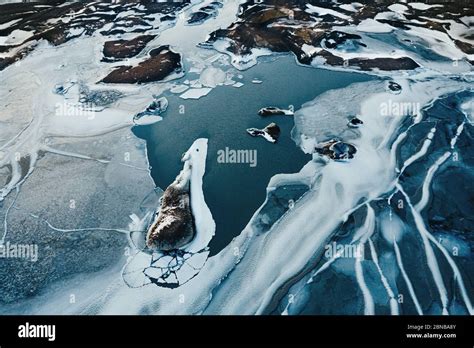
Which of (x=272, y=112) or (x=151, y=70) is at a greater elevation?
(x=151, y=70)

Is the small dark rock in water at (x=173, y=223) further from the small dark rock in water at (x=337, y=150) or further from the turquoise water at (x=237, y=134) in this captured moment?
the small dark rock in water at (x=337, y=150)

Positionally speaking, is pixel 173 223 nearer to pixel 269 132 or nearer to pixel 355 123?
pixel 269 132

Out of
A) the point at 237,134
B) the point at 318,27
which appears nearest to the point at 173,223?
the point at 237,134

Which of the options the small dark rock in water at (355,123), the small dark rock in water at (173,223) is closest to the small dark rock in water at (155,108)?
the small dark rock in water at (173,223)

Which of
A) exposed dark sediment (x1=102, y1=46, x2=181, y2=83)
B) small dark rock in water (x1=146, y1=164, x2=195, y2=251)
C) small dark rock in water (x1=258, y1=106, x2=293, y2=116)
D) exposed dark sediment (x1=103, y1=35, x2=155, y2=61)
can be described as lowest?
small dark rock in water (x1=146, y1=164, x2=195, y2=251)

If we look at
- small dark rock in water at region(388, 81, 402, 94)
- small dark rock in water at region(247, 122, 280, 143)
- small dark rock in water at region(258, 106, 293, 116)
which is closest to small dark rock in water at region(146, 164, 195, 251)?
small dark rock in water at region(247, 122, 280, 143)

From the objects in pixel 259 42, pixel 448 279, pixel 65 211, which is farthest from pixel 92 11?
pixel 448 279

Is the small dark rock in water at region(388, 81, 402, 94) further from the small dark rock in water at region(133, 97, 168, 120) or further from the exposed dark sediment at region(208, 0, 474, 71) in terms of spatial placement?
the small dark rock in water at region(133, 97, 168, 120)
